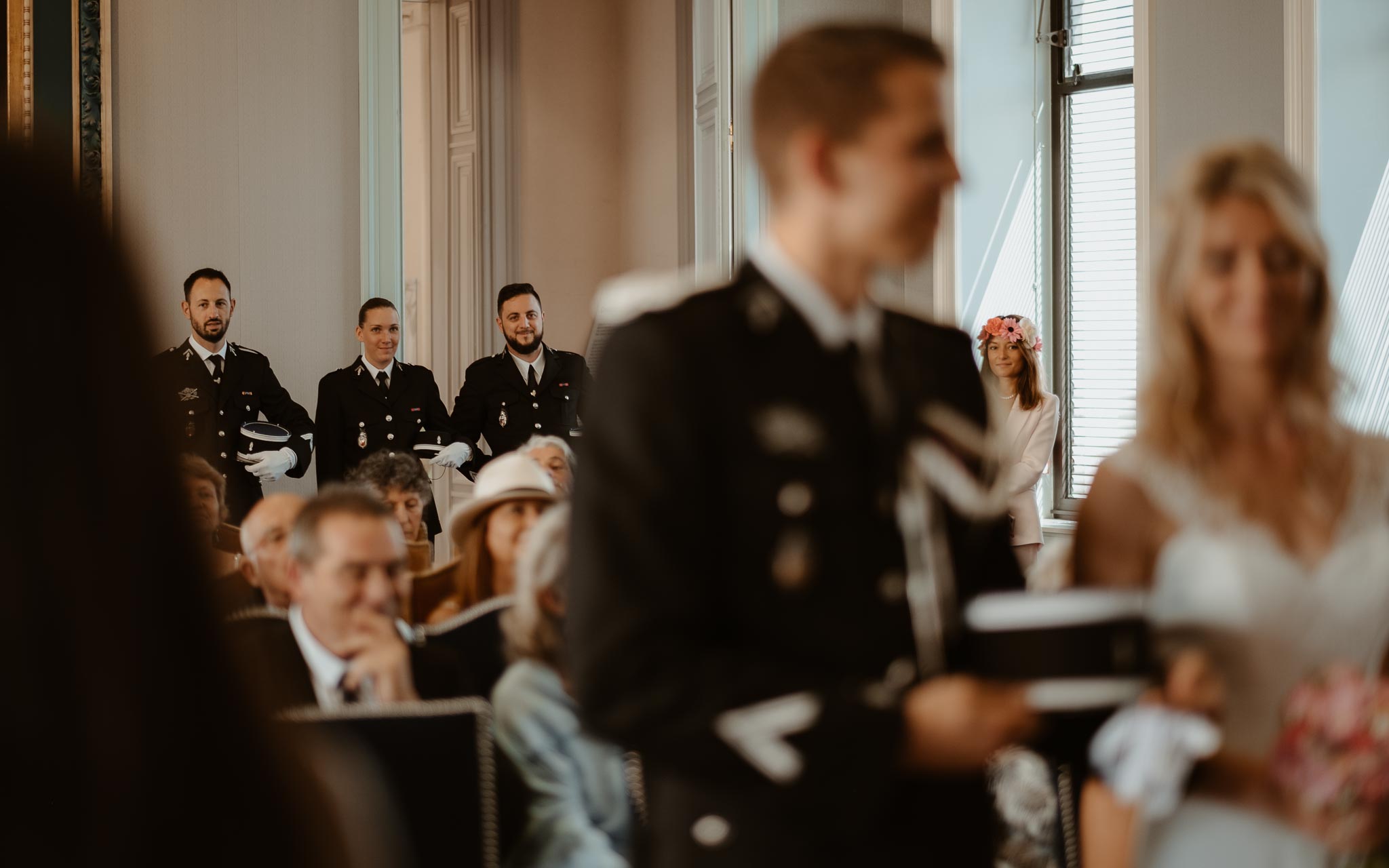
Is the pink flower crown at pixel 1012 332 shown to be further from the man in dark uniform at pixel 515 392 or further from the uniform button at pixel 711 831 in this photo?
the uniform button at pixel 711 831

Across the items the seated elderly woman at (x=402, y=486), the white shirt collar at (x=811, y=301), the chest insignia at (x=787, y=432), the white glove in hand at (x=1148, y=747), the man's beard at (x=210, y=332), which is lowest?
the white glove in hand at (x=1148, y=747)

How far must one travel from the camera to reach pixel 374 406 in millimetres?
6637

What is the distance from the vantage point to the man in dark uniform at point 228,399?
246 inches

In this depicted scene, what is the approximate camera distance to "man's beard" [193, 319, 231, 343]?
636cm

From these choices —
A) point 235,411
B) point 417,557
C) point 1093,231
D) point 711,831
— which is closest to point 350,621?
point 711,831

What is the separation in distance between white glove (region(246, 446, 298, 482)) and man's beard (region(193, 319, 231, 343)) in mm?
594

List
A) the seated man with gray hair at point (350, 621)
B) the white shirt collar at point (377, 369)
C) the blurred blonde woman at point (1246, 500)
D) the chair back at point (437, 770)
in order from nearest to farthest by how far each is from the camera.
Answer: the blurred blonde woman at point (1246, 500) < the chair back at point (437, 770) < the seated man with gray hair at point (350, 621) < the white shirt collar at point (377, 369)

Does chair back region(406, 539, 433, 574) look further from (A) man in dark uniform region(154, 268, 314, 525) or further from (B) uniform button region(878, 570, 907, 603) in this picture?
(B) uniform button region(878, 570, 907, 603)

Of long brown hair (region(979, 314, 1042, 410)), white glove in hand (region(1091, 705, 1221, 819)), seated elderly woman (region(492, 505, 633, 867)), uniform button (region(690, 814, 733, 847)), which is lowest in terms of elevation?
seated elderly woman (region(492, 505, 633, 867))

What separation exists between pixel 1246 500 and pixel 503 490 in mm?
1850

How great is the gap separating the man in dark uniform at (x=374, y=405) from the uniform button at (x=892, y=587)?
17.6ft

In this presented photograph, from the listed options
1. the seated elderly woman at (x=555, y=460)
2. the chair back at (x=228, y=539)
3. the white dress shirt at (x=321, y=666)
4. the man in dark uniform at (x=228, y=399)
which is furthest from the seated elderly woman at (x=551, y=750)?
the man in dark uniform at (x=228, y=399)

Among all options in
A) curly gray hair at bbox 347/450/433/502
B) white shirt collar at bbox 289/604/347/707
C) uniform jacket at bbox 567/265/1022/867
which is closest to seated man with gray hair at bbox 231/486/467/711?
white shirt collar at bbox 289/604/347/707

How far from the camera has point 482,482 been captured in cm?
335
